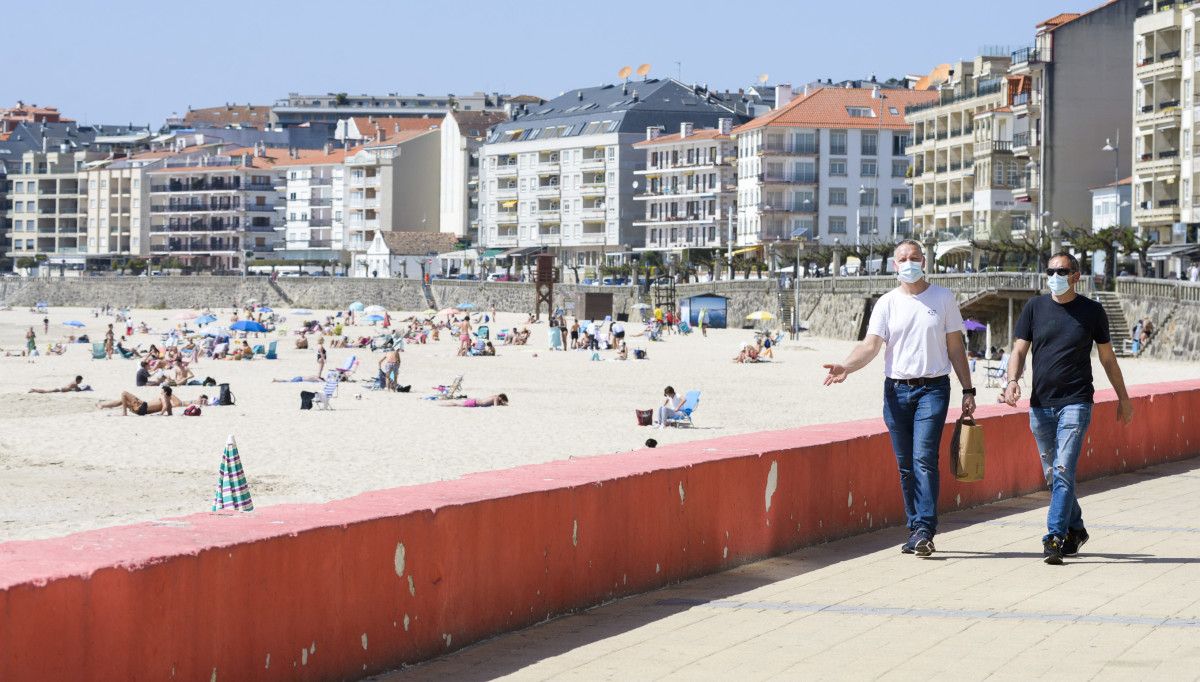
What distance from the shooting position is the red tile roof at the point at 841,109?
103 metres

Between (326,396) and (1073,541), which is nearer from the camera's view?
(1073,541)

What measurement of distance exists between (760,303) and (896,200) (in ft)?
98.1

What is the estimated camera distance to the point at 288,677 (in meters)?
5.46

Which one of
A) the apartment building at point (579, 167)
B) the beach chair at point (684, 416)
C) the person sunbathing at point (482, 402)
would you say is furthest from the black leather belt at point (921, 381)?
the apartment building at point (579, 167)

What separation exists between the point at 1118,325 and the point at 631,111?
244ft

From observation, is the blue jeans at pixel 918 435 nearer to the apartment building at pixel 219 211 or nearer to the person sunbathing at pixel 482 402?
the person sunbathing at pixel 482 402

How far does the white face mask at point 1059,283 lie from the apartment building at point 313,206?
13357 cm

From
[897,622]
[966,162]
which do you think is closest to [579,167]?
[966,162]

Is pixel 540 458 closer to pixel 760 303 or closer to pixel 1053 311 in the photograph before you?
pixel 1053 311

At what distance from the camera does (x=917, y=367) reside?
8383mm

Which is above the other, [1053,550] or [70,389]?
[1053,550]

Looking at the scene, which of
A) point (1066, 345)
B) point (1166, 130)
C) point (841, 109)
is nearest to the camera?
point (1066, 345)

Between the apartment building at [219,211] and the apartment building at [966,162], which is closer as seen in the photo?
the apartment building at [966,162]

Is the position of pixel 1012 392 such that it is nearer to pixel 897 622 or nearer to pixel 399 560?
pixel 897 622
